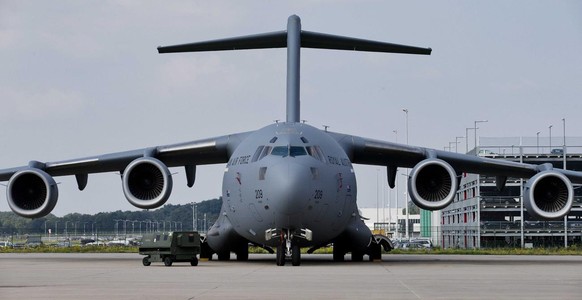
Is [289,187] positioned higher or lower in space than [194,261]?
higher

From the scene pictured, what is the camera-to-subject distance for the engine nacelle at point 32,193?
88.8ft

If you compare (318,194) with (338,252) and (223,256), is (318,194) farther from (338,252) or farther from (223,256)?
(223,256)

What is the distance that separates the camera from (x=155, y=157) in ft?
91.2

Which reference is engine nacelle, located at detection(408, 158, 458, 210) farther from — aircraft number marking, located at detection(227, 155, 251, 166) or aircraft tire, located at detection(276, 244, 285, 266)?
aircraft number marking, located at detection(227, 155, 251, 166)

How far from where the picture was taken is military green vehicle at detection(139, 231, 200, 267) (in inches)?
974

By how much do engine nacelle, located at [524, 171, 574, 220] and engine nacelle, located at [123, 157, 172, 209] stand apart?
984 cm

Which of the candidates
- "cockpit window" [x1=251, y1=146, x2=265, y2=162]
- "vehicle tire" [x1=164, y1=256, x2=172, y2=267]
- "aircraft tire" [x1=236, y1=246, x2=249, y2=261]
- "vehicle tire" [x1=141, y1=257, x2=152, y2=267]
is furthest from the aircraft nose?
"aircraft tire" [x1=236, y1=246, x2=249, y2=261]

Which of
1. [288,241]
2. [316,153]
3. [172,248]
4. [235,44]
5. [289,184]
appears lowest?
[172,248]

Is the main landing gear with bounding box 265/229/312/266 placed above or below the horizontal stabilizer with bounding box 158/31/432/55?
below

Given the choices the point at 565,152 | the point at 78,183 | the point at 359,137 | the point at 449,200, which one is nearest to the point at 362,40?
the point at 359,137

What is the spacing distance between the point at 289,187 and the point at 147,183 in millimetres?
6130

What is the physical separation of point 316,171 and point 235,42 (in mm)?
5894

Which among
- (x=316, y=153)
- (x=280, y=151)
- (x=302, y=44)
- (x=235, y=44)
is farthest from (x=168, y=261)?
(x=302, y=44)

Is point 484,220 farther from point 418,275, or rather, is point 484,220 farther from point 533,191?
point 418,275
